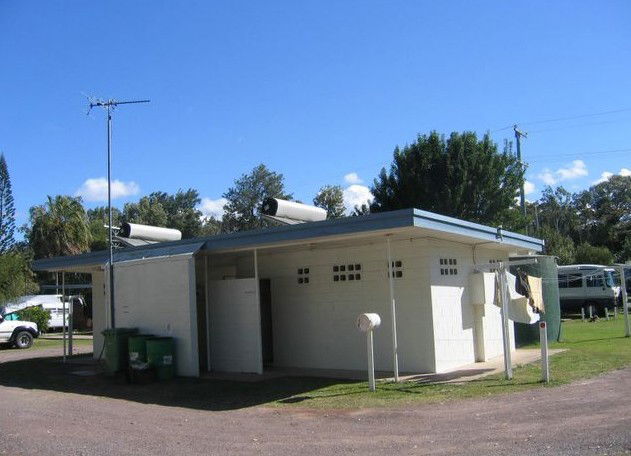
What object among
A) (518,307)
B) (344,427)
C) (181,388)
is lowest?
(344,427)

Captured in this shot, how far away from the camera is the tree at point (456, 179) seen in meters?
33.4

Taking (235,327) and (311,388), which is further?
(235,327)

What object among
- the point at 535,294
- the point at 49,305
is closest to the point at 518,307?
the point at 535,294

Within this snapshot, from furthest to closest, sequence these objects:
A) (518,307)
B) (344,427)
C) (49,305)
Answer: (49,305) → (518,307) → (344,427)

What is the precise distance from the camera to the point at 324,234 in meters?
12.1

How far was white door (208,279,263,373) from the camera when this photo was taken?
45.9 ft

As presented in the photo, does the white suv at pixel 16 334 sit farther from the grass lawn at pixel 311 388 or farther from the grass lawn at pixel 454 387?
the grass lawn at pixel 454 387

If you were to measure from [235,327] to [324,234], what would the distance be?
3732 mm

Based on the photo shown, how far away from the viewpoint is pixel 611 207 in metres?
68.2

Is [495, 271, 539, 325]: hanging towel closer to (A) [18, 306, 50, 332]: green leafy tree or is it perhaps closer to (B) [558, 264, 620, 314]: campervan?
(B) [558, 264, 620, 314]: campervan

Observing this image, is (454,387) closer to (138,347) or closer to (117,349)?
(138,347)

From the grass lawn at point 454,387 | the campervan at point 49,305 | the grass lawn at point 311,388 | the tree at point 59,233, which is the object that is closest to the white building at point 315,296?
the grass lawn at point 311,388

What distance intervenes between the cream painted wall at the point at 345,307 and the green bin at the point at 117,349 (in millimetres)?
3408

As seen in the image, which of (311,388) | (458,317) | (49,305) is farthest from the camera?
(49,305)
